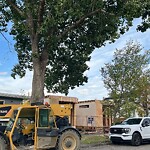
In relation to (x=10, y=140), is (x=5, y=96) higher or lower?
higher

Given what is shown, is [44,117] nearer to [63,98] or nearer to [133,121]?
[133,121]

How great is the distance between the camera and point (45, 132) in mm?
12539

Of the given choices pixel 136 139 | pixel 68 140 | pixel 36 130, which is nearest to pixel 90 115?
pixel 136 139

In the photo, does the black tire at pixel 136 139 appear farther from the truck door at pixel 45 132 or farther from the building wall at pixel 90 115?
the building wall at pixel 90 115

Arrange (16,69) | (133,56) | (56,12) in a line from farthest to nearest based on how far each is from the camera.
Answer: (133,56) → (16,69) → (56,12)

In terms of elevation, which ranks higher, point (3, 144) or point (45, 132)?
point (45, 132)

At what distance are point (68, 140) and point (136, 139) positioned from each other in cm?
696

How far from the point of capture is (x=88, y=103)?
108 ft

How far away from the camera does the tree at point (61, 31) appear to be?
1504 centimetres

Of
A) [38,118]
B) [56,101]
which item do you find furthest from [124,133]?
[56,101]

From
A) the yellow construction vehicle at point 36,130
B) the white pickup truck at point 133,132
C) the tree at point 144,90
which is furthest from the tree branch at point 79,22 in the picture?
the tree at point 144,90

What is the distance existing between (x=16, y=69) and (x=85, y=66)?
491 centimetres

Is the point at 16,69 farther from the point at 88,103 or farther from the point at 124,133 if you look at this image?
the point at 88,103

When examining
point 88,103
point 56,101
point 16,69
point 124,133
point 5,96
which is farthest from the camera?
point 88,103
